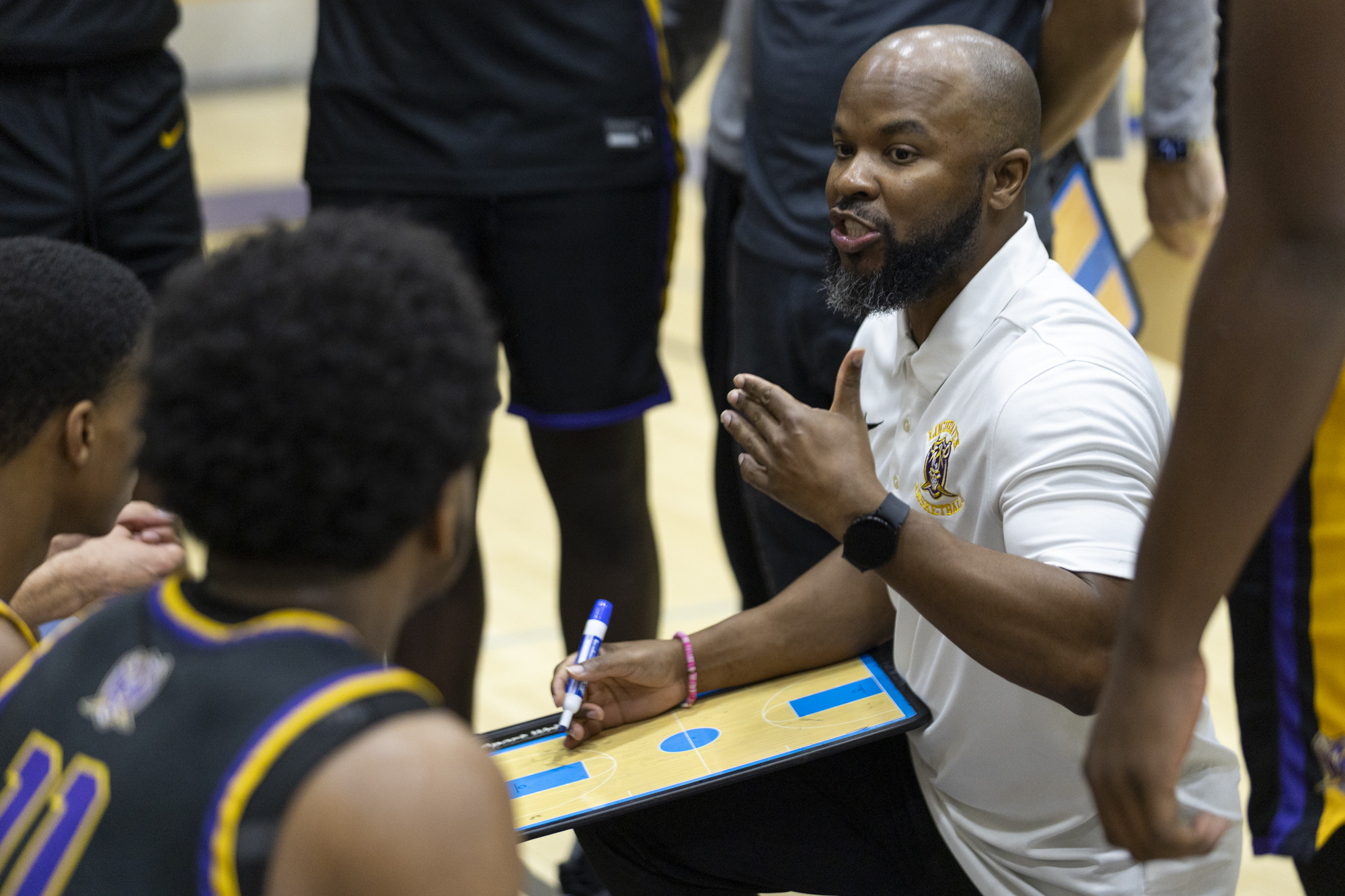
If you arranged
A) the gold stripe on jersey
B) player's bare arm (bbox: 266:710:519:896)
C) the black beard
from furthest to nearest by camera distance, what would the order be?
the black beard < the gold stripe on jersey < player's bare arm (bbox: 266:710:519:896)

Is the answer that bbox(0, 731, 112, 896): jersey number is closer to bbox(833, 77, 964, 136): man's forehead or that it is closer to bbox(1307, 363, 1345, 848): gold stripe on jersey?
bbox(1307, 363, 1345, 848): gold stripe on jersey

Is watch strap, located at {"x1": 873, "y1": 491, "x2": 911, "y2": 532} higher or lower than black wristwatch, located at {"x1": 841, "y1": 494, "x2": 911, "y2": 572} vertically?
higher

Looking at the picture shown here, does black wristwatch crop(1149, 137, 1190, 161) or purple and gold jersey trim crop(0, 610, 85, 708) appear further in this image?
black wristwatch crop(1149, 137, 1190, 161)

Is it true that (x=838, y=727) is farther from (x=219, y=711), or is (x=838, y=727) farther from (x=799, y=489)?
(x=219, y=711)

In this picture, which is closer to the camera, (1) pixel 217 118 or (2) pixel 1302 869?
(2) pixel 1302 869

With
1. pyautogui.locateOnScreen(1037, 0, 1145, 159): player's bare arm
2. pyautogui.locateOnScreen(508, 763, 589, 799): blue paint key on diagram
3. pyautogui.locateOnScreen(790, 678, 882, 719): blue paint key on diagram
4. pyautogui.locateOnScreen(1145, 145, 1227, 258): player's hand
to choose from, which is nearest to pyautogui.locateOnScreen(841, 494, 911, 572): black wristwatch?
pyautogui.locateOnScreen(790, 678, 882, 719): blue paint key on diagram

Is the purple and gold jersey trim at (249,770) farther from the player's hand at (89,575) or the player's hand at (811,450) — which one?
the player's hand at (89,575)

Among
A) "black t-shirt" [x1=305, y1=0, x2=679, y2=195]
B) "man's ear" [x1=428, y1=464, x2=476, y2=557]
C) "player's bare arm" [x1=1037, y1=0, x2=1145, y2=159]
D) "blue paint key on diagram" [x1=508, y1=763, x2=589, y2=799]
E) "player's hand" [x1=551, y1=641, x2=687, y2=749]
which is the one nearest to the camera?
"man's ear" [x1=428, y1=464, x2=476, y2=557]

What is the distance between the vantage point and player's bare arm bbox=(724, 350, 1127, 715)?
1.27 m

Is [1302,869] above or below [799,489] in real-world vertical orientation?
below

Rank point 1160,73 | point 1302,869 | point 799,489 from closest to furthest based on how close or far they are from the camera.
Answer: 1. point 1302,869
2. point 799,489
3. point 1160,73

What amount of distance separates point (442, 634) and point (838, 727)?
3.13 feet

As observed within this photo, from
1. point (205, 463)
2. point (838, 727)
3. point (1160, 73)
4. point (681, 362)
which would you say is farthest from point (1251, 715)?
point (681, 362)

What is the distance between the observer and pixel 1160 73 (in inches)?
85.7
